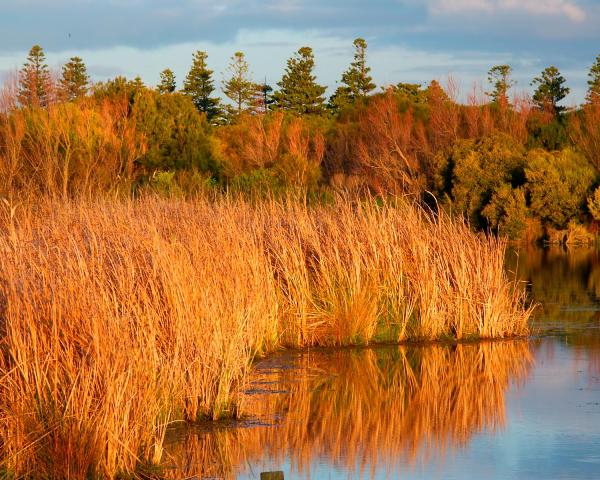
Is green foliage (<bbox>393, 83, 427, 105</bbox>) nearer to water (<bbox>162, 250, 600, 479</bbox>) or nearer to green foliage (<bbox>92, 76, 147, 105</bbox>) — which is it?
green foliage (<bbox>92, 76, 147, 105</bbox>)

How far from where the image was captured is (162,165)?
4156cm

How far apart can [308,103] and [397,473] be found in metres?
58.4

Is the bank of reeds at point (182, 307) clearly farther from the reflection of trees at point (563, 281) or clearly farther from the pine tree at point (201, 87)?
the pine tree at point (201, 87)

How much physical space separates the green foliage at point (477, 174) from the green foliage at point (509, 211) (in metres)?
0.48

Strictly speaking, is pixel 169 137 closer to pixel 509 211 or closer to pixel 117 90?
pixel 117 90

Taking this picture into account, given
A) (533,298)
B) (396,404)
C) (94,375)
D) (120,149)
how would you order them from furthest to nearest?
(120,149) < (533,298) < (396,404) < (94,375)

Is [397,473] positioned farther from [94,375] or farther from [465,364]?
[465,364]

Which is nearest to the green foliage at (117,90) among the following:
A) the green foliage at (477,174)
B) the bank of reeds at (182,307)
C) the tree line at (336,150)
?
the tree line at (336,150)

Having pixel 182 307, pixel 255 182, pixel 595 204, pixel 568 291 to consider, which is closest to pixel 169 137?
pixel 255 182

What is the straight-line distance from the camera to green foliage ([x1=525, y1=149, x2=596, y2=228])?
115 feet

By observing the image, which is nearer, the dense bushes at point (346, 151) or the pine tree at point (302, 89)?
the dense bushes at point (346, 151)

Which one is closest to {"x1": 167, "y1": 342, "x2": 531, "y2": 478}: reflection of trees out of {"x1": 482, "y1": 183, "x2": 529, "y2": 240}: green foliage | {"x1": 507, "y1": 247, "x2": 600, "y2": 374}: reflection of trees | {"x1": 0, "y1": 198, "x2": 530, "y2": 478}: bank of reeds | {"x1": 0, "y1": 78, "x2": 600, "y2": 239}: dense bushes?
{"x1": 0, "y1": 198, "x2": 530, "y2": 478}: bank of reeds

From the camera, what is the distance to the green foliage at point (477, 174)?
36.7 meters

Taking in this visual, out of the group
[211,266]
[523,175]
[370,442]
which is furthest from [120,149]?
[370,442]
